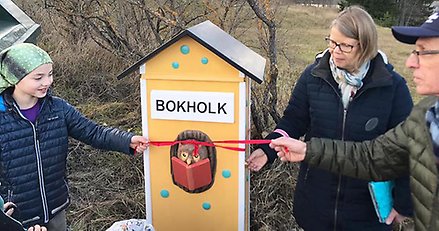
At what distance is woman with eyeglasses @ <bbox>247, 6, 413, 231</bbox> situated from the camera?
7.55 feet

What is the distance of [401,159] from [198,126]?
3.29 feet

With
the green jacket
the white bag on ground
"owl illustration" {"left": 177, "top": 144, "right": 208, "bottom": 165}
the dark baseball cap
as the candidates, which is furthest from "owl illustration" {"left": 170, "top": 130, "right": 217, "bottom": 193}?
the dark baseball cap

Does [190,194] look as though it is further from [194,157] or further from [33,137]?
[33,137]

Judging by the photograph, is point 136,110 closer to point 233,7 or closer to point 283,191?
point 233,7

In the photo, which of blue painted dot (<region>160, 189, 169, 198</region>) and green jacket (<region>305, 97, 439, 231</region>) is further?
blue painted dot (<region>160, 189, 169, 198</region>)

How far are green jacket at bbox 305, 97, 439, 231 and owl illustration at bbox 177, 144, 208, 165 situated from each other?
0.59 metres

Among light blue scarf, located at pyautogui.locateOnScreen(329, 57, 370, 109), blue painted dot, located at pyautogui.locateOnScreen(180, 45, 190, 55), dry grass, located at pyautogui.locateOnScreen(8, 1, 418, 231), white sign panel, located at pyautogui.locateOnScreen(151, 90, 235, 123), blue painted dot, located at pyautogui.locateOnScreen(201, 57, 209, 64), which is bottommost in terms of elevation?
dry grass, located at pyautogui.locateOnScreen(8, 1, 418, 231)

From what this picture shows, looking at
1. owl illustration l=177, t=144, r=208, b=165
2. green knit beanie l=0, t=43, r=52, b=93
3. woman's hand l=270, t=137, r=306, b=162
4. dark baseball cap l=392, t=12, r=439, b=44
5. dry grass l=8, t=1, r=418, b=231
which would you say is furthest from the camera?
dry grass l=8, t=1, r=418, b=231

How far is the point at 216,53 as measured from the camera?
2.40 m

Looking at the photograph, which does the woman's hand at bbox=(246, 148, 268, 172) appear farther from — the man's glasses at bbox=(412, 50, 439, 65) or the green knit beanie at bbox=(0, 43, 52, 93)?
the green knit beanie at bbox=(0, 43, 52, 93)

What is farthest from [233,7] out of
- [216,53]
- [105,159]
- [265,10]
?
[216,53]

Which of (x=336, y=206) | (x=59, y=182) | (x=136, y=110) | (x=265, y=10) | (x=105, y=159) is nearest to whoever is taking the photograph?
(x=336, y=206)

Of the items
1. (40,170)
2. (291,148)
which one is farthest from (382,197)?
(40,170)

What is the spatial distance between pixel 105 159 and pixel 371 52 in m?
3.01
